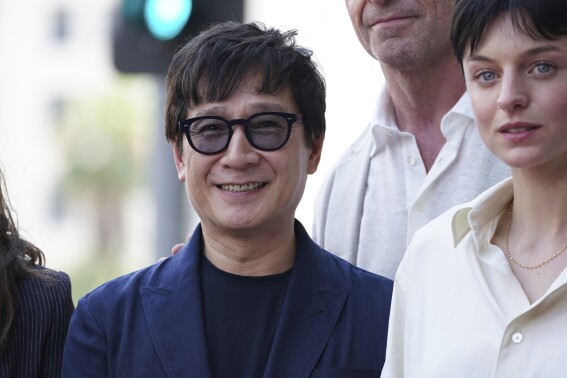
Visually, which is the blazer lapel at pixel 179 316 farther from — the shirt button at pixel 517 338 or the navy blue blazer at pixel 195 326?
the shirt button at pixel 517 338

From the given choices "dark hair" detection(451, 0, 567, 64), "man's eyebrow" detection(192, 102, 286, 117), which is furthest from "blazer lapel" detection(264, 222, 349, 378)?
"dark hair" detection(451, 0, 567, 64)

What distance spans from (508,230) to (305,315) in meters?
0.73

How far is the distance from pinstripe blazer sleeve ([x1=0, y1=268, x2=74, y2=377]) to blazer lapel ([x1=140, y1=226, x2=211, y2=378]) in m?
0.30

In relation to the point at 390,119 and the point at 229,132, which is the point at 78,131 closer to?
the point at 390,119

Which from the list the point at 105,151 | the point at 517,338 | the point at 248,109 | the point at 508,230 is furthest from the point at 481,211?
the point at 105,151

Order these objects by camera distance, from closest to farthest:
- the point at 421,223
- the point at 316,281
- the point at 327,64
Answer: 1. the point at 316,281
2. the point at 421,223
3. the point at 327,64

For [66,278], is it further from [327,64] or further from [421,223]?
[327,64]

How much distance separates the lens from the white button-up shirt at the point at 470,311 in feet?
9.53

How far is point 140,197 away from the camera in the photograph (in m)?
43.4

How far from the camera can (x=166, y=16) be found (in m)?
6.11

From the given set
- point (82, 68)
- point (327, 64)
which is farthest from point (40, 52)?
point (327, 64)

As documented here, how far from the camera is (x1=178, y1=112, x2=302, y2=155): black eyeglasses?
3682 mm

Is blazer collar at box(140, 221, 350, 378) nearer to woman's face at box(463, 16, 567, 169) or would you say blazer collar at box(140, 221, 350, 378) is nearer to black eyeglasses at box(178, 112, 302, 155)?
black eyeglasses at box(178, 112, 302, 155)

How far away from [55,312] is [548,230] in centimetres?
152
